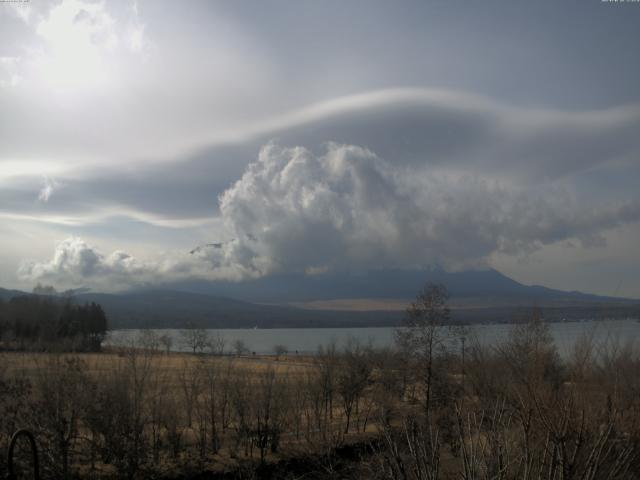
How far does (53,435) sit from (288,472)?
12.3 meters

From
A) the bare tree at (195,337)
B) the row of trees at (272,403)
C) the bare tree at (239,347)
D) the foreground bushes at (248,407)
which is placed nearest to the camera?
the row of trees at (272,403)

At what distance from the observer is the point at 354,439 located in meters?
35.1

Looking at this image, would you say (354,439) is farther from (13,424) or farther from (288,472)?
(13,424)

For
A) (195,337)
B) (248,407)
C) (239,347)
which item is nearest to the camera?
(248,407)

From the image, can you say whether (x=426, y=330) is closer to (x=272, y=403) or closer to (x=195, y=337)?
(x=272, y=403)

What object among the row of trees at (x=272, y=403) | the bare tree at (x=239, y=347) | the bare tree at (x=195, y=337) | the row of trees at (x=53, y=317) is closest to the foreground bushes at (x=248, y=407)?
the row of trees at (x=272, y=403)

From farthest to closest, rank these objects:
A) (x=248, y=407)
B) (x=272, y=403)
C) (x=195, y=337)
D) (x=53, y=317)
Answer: (x=195, y=337), (x=53, y=317), (x=272, y=403), (x=248, y=407)

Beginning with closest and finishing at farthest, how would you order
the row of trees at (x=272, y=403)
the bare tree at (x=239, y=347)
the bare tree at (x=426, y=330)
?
the row of trees at (x=272, y=403) → the bare tree at (x=426, y=330) → the bare tree at (x=239, y=347)

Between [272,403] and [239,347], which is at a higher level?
[272,403]

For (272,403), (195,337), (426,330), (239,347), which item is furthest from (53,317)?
(426,330)

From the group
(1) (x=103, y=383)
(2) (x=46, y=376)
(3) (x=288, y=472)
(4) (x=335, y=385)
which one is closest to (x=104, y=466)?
(1) (x=103, y=383)

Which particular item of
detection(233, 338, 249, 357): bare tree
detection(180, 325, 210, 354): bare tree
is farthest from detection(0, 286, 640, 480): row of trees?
detection(180, 325, 210, 354): bare tree

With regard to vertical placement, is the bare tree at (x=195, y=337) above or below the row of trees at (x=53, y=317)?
below

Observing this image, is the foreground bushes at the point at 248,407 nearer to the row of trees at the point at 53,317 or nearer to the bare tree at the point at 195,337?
the row of trees at the point at 53,317
